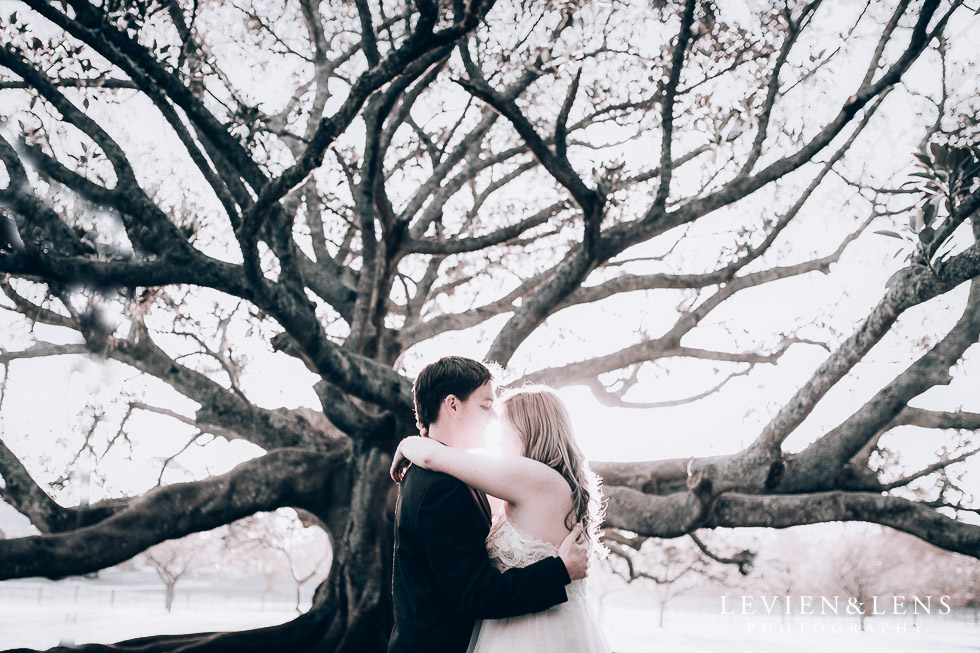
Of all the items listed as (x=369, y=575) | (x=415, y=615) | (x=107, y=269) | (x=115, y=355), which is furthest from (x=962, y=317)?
(x=115, y=355)

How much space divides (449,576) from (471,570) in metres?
0.07

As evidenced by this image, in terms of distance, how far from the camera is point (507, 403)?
265 cm

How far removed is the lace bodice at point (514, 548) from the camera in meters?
2.38

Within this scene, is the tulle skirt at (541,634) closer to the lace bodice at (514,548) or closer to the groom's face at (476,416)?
the lace bodice at (514,548)

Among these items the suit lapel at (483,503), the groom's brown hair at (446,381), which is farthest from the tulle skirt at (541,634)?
the groom's brown hair at (446,381)

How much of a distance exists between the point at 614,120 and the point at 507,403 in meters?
7.51

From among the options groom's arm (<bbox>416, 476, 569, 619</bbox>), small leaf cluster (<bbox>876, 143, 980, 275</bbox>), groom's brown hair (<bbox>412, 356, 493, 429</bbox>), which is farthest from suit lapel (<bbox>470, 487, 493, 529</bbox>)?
small leaf cluster (<bbox>876, 143, 980, 275</bbox>)

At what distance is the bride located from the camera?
2359 mm

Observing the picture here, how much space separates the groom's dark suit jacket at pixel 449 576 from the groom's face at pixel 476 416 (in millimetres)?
271

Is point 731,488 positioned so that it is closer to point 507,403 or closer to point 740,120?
point 740,120

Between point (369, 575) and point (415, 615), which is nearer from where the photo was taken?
point (415, 615)

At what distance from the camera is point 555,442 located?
253 cm

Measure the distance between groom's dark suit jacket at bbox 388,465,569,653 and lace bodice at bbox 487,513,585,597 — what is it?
0.06 m

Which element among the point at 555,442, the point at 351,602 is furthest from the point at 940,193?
the point at 351,602
